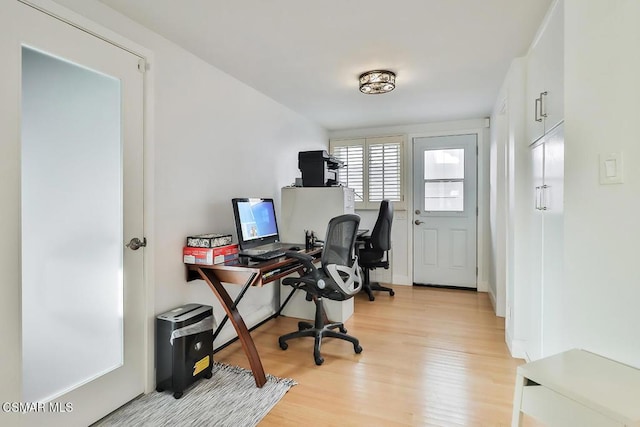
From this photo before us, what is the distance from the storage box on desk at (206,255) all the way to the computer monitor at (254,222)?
176mm

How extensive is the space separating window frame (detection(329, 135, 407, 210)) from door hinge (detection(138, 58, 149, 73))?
3.27 metres

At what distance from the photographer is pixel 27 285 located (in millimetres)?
1590

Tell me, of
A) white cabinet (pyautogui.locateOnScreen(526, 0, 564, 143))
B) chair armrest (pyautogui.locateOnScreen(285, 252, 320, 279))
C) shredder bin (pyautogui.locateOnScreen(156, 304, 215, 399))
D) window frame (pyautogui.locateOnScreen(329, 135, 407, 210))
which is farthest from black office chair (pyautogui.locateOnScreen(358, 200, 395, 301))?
shredder bin (pyautogui.locateOnScreen(156, 304, 215, 399))

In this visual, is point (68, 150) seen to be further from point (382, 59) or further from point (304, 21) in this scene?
point (382, 59)

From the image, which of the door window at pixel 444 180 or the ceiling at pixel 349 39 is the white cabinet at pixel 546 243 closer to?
the ceiling at pixel 349 39

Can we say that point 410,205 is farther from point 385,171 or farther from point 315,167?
point 315,167

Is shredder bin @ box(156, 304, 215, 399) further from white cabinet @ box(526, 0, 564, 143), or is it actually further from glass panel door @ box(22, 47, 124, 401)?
white cabinet @ box(526, 0, 564, 143)

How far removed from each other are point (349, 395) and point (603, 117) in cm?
189

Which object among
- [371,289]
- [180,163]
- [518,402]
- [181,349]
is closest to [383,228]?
[371,289]

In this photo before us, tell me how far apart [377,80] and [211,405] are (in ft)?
8.64

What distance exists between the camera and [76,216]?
5.85 ft

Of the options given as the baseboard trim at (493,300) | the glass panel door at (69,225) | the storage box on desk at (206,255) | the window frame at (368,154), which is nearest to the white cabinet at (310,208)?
the storage box on desk at (206,255)

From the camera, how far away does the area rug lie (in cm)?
179

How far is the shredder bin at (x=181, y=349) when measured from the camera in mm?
2018
